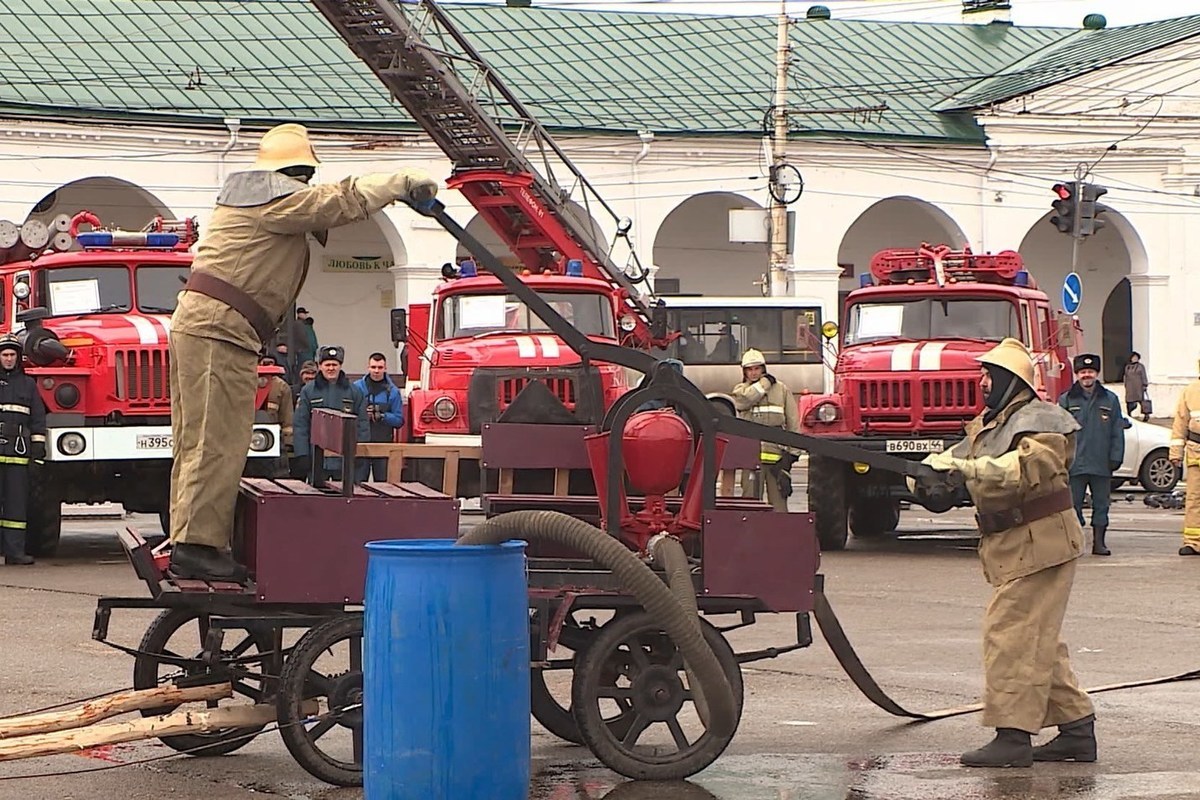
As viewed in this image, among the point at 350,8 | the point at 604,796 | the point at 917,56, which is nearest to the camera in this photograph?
the point at 604,796

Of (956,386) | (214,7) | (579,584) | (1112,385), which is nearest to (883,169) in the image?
(1112,385)

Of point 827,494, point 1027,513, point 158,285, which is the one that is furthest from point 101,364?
point 1027,513

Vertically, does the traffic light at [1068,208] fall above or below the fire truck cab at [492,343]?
above

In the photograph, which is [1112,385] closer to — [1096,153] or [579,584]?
[1096,153]

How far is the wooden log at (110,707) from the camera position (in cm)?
732

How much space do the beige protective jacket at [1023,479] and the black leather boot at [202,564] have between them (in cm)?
271

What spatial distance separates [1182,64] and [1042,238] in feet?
16.3

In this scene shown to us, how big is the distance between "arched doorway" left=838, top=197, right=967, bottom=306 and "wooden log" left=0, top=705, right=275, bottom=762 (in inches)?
1308

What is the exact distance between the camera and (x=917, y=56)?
41781 millimetres

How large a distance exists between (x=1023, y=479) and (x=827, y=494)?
10.2 meters

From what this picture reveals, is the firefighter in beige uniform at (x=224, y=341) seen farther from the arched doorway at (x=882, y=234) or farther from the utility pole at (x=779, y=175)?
the arched doorway at (x=882, y=234)

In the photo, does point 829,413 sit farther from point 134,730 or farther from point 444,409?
point 134,730

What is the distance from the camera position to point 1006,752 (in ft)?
26.2

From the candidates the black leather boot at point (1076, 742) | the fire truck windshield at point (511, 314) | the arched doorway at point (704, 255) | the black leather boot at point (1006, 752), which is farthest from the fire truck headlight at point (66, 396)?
the arched doorway at point (704, 255)
